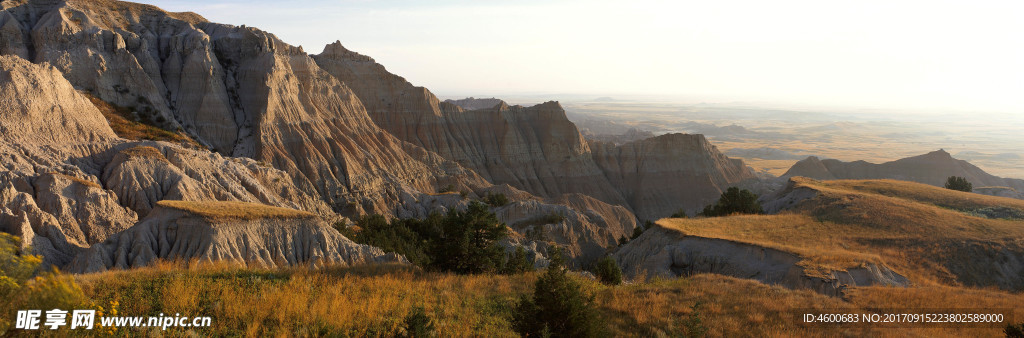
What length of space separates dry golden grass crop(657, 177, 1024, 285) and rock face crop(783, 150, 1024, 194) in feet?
220

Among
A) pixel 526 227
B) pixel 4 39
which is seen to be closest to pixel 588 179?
pixel 526 227

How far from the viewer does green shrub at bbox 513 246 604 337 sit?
9.12 meters

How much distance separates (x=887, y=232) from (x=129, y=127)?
190ft

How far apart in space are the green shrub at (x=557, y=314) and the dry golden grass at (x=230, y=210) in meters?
19.7

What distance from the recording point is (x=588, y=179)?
86000 millimetres

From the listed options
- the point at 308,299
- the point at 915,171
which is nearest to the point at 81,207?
the point at 308,299

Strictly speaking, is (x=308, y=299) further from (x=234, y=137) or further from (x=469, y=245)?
(x=234, y=137)

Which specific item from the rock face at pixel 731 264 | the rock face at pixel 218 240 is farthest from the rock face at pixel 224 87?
the rock face at pixel 731 264

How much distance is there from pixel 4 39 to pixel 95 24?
7471mm

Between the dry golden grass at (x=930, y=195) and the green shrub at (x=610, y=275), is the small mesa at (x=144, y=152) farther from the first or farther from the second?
the dry golden grass at (x=930, y=195)

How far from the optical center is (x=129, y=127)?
1838 inches

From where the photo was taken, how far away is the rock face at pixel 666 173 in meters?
83.9

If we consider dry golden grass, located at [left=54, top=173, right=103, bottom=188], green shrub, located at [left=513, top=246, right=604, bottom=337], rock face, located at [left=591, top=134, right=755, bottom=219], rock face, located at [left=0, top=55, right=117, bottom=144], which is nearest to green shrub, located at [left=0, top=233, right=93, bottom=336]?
green shrub, located at [left=513, top=246, right=604, bottom=337]

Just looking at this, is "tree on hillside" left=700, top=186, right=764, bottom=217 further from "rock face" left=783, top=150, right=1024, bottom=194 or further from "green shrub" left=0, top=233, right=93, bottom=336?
"rock face" left=783, top=150, right=1024, bottom=194
